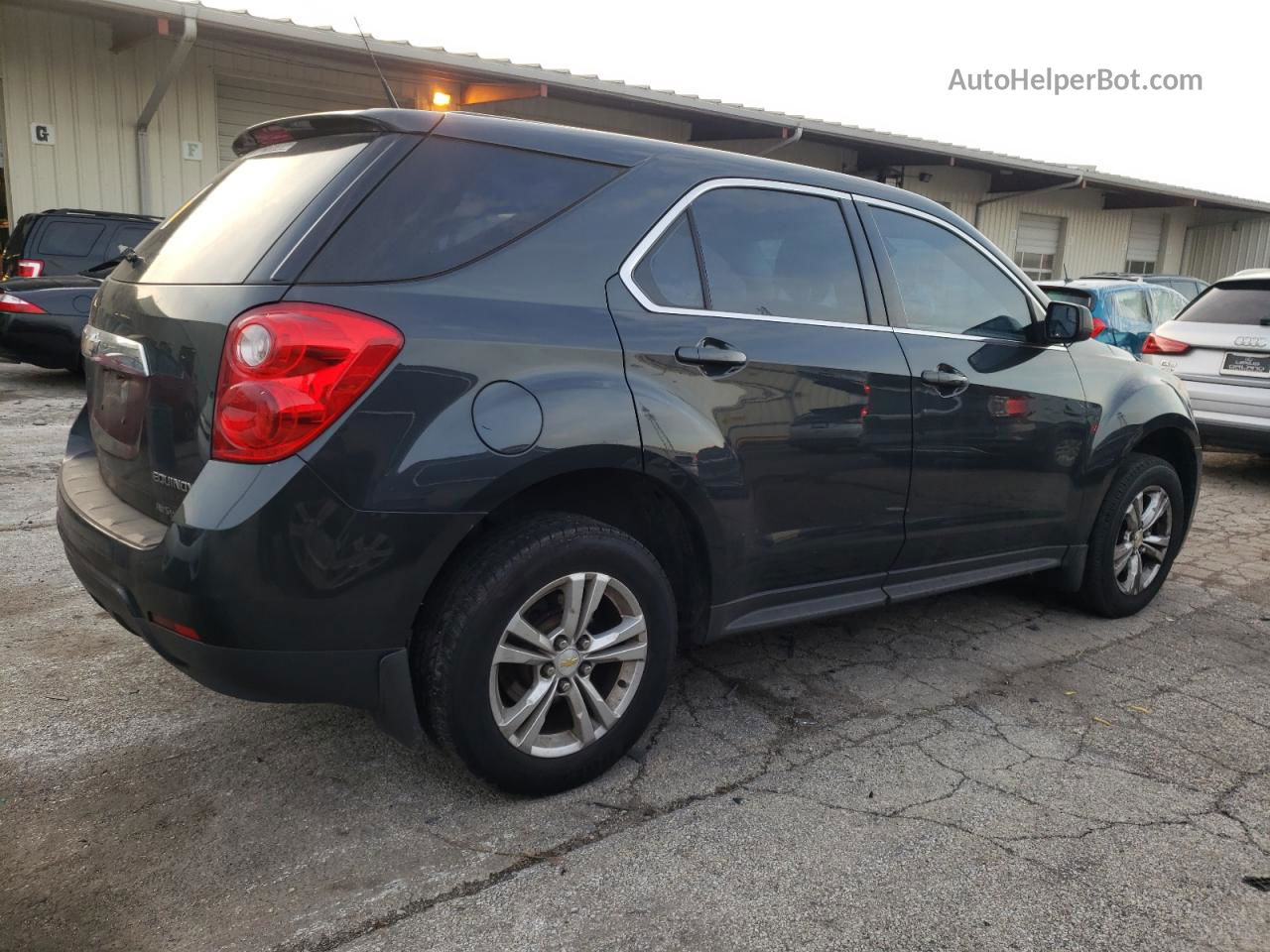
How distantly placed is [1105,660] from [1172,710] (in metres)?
0.48

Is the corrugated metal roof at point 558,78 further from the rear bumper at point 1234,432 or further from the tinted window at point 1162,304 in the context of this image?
the rear bumper at point 1234,432

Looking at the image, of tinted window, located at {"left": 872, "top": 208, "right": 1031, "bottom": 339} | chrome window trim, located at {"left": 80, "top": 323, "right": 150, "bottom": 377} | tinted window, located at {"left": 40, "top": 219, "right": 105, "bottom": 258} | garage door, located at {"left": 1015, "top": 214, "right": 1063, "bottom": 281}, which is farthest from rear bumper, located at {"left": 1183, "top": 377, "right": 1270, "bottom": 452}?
garage door, located at {"left": 1015, "top": 214, "right": 1063, "bottom": 281}

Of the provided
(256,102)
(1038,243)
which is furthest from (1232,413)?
(1038,243)

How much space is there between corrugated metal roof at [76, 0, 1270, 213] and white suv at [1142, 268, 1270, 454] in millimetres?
7496

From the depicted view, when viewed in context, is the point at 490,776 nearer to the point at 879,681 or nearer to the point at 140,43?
the point at 879,681

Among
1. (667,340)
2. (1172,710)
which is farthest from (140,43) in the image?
(1172,710)

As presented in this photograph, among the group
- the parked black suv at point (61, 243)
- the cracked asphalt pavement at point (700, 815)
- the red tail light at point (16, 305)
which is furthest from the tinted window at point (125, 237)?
the cracked asphalt pavement at point (700, 815)

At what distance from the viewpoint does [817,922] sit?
2.22 metres

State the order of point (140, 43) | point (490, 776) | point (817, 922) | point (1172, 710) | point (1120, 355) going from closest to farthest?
1. point (817, 922)
2. point (490, 776)
3. point (1172, 710)
4. point (1120, 355)
5. point (140, 43)

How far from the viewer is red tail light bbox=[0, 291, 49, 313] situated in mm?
8859

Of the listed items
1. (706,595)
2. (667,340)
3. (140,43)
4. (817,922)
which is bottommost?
(817,922)

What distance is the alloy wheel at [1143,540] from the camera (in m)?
4.43

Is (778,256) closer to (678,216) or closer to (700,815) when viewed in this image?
(678,216)

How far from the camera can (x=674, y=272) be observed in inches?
113
